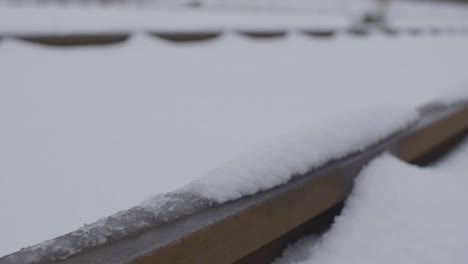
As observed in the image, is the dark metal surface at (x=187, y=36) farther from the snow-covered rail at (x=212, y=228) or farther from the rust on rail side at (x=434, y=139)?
the snow-covered rail at (x=212, y=228)

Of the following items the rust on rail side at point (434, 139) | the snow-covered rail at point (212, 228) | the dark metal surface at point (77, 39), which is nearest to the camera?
the snow-covered rail at point (212, 228)

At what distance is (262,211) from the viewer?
3.33 ft

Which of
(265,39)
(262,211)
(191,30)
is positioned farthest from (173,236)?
(265,39)

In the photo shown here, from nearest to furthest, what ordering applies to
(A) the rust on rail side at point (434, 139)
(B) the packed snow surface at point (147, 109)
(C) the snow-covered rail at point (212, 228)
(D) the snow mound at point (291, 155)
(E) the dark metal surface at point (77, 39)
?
(C) the snow-covered rail at point (212, 228) < (D) the snow mound at point (291, 155) < (B) the packed snow surface at point (147, 109) < (A) the rust on rail side at point (434, 139) < (E) the dark metal surface at point (77, 39)

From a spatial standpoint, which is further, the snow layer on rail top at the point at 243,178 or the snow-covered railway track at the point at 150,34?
the snow-covered railway track at the point at 150,34

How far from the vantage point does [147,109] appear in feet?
8.06

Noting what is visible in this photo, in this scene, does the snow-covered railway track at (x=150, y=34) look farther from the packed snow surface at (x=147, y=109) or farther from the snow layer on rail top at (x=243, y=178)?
the snow layer on rail top at (x=243, y=178)

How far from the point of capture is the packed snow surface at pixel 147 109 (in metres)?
1.48

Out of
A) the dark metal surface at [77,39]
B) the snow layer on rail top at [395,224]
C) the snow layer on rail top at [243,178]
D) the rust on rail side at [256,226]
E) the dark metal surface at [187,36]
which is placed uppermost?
the dark metal surface at [77,39]

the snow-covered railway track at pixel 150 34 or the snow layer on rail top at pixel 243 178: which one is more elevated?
the snow-covered railway track at pixel 150 34

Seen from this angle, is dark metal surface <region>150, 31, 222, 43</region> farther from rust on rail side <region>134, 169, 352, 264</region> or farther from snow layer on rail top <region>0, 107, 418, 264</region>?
rust on rail side <region>134, 169, 352, 264</region>

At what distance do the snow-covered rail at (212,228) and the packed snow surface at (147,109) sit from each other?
8 cm

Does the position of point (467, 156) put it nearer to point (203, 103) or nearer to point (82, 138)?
point (203, 103)

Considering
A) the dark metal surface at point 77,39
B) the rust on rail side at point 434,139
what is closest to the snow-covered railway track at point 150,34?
the dark metal surface at point 77,39
